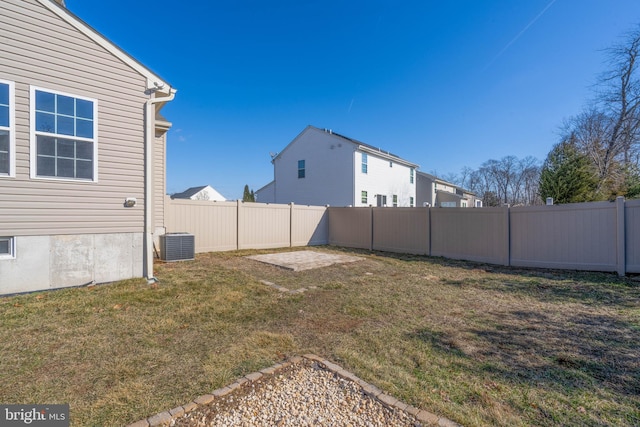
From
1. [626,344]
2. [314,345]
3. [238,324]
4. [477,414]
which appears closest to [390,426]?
→ [477,414]

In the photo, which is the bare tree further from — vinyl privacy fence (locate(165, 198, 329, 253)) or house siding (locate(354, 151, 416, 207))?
vinyl privacy fence (locate(165, 198, 329, 253))

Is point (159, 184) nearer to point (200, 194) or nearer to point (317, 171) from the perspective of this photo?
point (317, 171)

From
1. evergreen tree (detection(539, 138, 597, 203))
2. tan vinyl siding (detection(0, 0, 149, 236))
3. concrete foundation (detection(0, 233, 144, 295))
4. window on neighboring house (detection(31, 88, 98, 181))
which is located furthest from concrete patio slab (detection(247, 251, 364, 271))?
evergreen tree (detection(539, 138, 597, 203))

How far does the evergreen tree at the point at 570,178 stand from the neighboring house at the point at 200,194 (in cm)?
3234

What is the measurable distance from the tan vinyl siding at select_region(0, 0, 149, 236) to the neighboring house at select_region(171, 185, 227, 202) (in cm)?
2880

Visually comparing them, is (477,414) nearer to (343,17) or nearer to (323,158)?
(343,17)

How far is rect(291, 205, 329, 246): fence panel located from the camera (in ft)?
40.2

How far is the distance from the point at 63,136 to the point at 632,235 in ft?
39.2

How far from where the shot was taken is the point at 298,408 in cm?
201

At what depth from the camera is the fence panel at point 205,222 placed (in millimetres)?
9000

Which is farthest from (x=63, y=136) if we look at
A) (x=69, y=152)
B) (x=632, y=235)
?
(x=632, y=235)

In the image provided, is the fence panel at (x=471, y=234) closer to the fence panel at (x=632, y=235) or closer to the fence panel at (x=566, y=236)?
the fence panel at (x=566, y=236)

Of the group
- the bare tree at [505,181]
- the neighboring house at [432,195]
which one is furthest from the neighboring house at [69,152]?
the bare tree at [505,181]

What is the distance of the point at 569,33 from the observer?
8.64 m
